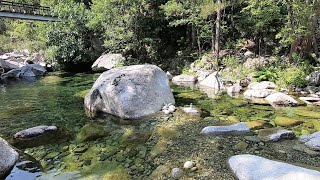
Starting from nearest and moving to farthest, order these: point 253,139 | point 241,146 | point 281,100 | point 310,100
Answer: point 241,146
point 253,139
point 281,100
point 310,100

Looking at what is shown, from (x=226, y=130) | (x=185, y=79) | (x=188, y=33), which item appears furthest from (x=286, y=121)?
(x=188, y=33)

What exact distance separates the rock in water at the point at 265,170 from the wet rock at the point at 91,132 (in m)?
3.30

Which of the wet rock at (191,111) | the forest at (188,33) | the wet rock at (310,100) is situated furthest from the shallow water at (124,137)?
the forest at (188,33)

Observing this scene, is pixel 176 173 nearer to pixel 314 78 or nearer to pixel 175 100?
pixel 175 100

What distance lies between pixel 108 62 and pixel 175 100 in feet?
36.4

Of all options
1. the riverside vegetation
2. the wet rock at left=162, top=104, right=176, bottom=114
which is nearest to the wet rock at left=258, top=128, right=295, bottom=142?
the riverside vegetation

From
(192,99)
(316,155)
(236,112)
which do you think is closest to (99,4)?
(192,99)

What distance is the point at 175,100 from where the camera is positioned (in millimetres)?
10680

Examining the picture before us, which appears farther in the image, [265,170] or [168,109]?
[168,109]

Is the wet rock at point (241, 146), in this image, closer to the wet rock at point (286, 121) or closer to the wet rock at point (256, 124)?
the wet rock at point (256, 124)

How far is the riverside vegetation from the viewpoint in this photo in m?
5.39

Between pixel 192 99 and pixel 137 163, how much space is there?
5853mm

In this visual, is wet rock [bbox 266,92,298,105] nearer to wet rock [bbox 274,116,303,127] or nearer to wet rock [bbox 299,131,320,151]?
wet rock [bbox 274,116,303,127]

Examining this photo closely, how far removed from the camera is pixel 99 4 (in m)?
20.1
